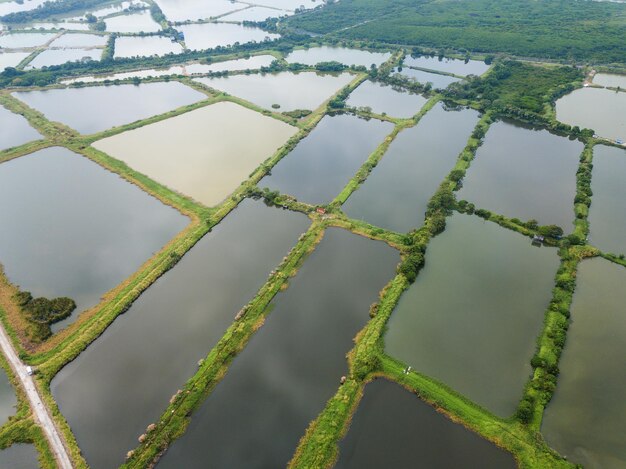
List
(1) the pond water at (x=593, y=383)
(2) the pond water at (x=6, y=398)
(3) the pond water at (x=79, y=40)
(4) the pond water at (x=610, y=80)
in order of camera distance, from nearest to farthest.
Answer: (1) the pond water at (x=593, y=383) → (2) the pond water at (x=6, y=398) → (4) the pond water at (x=610, y=80) → (3) the pond water at (x=79, y=40)

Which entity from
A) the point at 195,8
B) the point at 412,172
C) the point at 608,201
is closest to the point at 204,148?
the point at 412,172

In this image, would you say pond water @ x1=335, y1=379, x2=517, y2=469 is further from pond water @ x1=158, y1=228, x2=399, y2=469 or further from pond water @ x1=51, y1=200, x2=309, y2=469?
pond water @ x1=51, y1=200, x2=309, y2=469

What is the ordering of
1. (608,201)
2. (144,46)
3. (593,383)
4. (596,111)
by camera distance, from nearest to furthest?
(593,383), (608,201), (596,111), (144,46)

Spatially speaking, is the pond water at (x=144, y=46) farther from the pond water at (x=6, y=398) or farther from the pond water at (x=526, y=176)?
the pond water at (x=6, y=398)

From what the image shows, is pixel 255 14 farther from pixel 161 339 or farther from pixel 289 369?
pixel 289 369

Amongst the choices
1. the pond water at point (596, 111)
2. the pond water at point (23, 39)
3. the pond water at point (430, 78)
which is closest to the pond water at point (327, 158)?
the pond water at point (430, 78)
